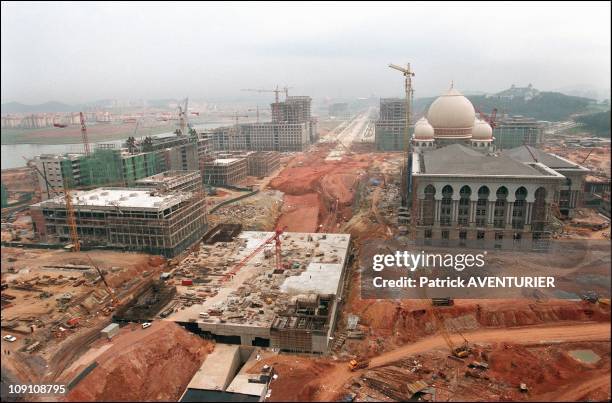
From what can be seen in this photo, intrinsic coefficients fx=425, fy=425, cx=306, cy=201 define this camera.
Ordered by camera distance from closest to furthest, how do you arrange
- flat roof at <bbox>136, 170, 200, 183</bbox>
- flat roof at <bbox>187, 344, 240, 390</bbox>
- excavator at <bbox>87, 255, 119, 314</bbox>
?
1. flat roof at <bbox>187, 344, 240, 390</bbox>
2. excavator at <bbox>87, 255, 119, 314</bbox>
3. flat roof at <bbox>136, 170, 200, 183</bbox>

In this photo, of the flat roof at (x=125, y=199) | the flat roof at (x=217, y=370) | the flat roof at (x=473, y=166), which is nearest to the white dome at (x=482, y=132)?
the flat roof at (x=473, y=166)

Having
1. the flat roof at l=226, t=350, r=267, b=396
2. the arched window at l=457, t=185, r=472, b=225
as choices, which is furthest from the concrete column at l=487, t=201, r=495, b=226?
the flat roof at l=226, t=350, r=267, b=396

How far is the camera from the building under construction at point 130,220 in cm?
4941

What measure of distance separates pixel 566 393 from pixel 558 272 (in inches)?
698

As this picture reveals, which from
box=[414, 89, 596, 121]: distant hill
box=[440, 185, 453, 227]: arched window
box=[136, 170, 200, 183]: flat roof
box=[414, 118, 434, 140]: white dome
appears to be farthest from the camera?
box=[414, 89, 596, 121]: distant hill

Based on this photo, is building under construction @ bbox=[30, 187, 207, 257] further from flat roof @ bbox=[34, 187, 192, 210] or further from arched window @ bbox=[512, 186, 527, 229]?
arched window @ bbox=[512, 186, 527, 229]

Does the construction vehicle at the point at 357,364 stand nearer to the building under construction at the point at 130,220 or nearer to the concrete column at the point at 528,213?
the concrete column at the point at 528,213

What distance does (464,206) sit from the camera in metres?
47.8

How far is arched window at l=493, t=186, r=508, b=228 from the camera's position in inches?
1835

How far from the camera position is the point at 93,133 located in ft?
418

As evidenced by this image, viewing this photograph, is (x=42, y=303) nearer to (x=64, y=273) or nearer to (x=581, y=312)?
(x=64, y=273)

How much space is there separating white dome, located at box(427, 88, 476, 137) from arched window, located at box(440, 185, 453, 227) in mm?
17997

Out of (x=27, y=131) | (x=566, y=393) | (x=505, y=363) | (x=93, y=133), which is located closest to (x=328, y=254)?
(x=505, y=363)

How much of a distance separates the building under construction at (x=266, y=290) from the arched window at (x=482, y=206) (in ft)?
49.4
